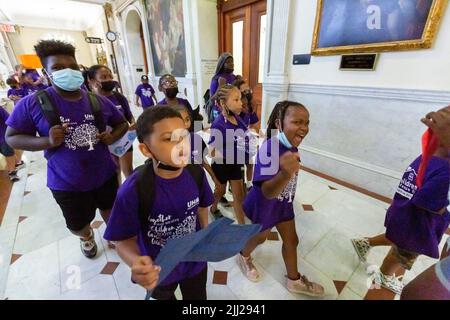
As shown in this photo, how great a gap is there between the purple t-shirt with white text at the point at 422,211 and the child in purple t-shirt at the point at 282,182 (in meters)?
0.64

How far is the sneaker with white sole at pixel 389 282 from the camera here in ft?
5.14

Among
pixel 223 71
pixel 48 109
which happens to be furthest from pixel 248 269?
pixel 223 71

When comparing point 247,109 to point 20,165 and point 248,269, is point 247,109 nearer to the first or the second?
point 248,269

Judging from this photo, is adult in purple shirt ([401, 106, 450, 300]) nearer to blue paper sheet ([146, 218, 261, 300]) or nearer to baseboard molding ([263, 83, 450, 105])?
blue paper sheet ([146, 218, 261, 300])

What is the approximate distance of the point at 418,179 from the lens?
1114 mm

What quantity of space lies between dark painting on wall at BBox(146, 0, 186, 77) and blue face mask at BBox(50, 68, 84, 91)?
502cm

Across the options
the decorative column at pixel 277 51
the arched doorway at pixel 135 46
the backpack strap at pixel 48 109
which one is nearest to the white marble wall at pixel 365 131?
the decorative column at pixel 277 51

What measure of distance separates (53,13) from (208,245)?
625 inches

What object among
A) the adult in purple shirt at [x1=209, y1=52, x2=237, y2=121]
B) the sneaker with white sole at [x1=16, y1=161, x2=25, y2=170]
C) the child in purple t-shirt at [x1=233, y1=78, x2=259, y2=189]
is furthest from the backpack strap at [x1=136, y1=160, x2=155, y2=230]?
the sneaker with white sole at [x1=16, y1=161, x2=25, y2=170]

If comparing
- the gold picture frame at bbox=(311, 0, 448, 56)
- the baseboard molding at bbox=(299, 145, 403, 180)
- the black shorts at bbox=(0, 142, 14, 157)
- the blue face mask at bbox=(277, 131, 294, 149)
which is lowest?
the baseboard molding at bbox=(299, 145, 403, 180)

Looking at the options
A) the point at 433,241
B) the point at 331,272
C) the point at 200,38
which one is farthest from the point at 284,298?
the point at 200,38

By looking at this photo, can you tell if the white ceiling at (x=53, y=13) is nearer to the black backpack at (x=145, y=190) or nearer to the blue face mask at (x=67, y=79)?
the blue face mask at (x=67, y=79)

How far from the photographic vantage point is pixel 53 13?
11.0 meters

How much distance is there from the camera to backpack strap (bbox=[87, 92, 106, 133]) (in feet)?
4.82
